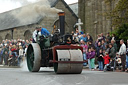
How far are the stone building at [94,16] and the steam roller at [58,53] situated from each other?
2076 cm

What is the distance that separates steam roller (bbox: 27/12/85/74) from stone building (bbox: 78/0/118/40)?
2076 cm

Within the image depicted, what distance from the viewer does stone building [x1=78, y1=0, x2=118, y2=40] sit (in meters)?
35.4

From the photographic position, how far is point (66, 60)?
12.8 m

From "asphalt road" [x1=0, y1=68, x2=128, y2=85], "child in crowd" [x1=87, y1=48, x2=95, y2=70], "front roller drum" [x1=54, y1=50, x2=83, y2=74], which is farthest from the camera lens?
"child in crowd" [x1=87, y1=48, x2=95, y2=70]

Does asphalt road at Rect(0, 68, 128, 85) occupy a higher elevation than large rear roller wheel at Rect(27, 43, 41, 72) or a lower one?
lower

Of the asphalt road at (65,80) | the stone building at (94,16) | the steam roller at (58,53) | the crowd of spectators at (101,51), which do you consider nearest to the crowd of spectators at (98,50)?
the crowd of spectators at (101,51)

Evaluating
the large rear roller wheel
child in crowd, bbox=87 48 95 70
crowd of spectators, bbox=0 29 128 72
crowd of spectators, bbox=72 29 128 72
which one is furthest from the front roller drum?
child in crowd, bbox=87 48 95 70

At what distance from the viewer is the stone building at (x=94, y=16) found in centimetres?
3543

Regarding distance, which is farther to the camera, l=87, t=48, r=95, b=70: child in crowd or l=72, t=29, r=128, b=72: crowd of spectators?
l=87, t=48, r=95, b=70: child in crowd

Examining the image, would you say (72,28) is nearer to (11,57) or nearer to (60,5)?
(60,5)

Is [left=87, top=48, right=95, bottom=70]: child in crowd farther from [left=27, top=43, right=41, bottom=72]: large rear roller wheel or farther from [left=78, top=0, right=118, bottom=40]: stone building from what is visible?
[left=78, top=0, right=118, bottom=40]: stone building

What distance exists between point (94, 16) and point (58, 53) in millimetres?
27507

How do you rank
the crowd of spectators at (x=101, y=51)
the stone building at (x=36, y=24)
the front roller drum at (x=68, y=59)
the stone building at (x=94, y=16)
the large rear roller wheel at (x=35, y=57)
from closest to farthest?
the front roller drum at (x=68, y=59) → the large rear roller wheel at (x=35, y=57) → the crowd of spectators at (x=101, y=51) → the stone building at (x=94, y=16) → the stone building at (x=36, y=24)

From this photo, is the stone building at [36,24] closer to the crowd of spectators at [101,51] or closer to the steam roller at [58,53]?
the crowd of spectators at [101,51]
